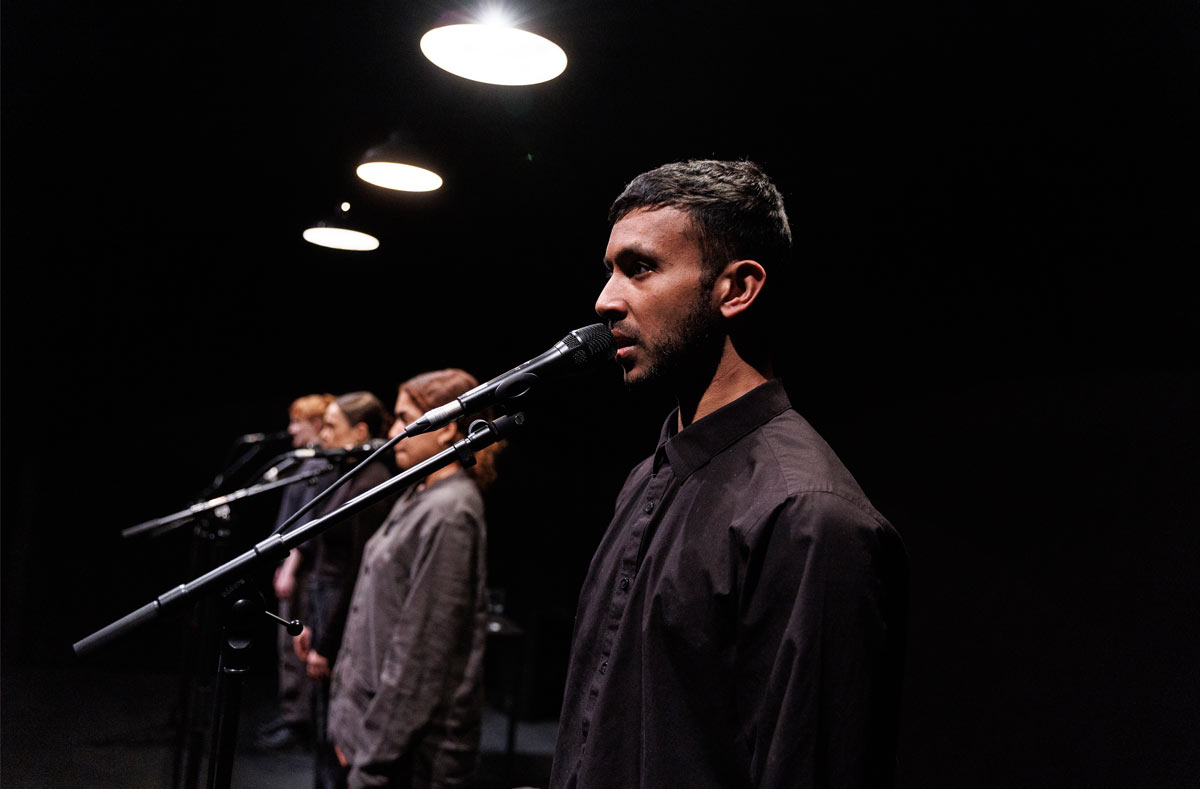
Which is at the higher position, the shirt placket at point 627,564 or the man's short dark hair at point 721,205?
the man's short dark hair at point 721,205

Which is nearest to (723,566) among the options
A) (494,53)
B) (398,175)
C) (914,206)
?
(494,53)

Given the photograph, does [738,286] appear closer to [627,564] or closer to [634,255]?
[634,255]

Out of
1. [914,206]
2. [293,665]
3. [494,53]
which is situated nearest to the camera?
[494,53]

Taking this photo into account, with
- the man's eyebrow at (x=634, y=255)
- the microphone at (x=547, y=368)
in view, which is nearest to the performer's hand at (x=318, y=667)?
the microphone at (x=547, y=368)

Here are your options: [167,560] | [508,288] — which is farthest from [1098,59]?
[167,560]

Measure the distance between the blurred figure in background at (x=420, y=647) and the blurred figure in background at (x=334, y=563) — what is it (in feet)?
0.76

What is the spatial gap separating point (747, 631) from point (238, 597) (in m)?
0.95

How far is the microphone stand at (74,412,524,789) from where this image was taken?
5.30 feet

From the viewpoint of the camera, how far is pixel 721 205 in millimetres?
1525

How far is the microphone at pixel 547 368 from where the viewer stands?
1581 millimetres

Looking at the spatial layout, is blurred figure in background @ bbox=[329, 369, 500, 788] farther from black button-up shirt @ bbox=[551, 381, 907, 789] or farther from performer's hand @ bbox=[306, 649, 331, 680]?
black button-up shirt @ bbox=[551, 381, 907, 789]

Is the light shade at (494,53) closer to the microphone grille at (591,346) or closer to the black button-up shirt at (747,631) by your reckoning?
the microphone grille at (591,346)

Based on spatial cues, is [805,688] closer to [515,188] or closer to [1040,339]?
[1040,339]

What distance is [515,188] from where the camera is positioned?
4.57 m
